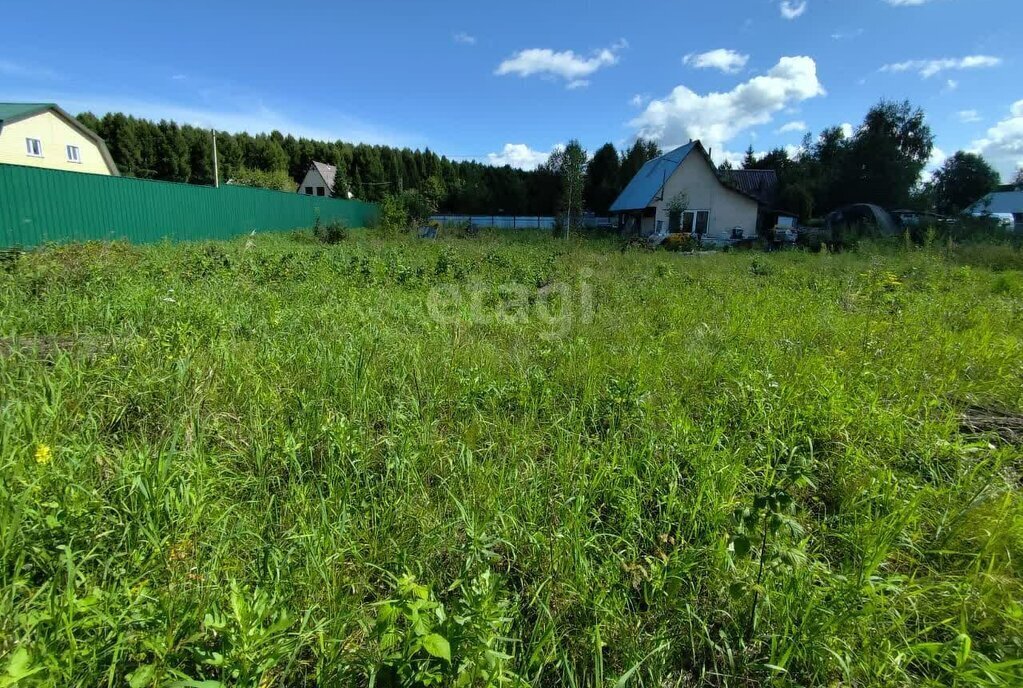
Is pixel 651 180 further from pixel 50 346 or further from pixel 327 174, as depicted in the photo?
pixel 327 174

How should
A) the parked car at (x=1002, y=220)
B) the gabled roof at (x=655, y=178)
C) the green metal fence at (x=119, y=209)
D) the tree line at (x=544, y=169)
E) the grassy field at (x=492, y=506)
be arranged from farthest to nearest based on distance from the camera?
the tree line at (x=544, y=169), the gabled roof at (x=655, y=178), the parked car at (x=1002, y=220), the green metal fence at (x=119, y=209), the grassy field at (x=492, y=506)

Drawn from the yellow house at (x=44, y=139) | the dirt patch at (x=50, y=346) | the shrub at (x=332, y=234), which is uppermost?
the yellow house at (x=44, y=139)

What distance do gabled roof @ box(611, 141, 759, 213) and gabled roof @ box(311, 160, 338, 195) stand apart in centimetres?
2641

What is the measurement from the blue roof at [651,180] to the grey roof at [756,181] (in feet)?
24.5

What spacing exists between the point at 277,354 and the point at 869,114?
144 ft

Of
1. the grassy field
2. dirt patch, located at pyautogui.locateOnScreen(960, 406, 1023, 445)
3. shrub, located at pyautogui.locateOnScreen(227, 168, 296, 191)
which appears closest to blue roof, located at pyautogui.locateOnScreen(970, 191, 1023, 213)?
dirt patch, located at pyautogui.locateOnScreen(960, 406, 1023, 445)

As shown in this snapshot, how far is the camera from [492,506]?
1.94 meters

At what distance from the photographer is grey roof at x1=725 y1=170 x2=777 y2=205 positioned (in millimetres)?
31953

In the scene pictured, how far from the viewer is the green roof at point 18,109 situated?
22.3 metres

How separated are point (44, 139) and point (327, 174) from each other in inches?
810

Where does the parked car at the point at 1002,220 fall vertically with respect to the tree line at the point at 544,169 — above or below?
below

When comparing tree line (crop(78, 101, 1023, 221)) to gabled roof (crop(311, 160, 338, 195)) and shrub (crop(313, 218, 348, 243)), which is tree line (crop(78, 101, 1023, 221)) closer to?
gabled roof (crop(311, 160, 338, 195))

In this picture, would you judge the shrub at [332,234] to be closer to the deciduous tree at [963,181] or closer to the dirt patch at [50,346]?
the dirt patch at [50,346]

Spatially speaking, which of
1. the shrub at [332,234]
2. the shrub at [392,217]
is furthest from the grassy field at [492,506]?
the shrub at [392,217]
